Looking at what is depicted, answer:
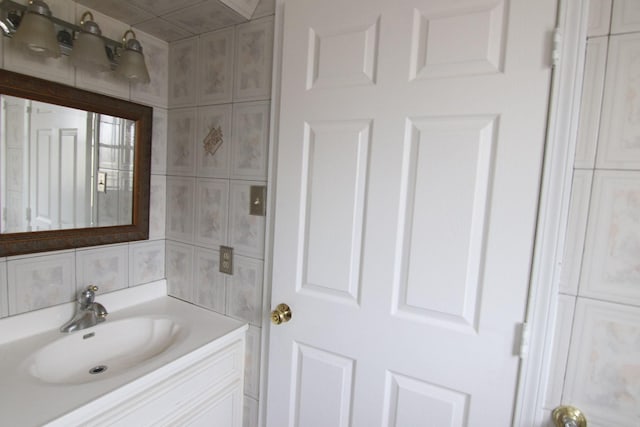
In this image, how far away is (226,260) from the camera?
1273 millimetres

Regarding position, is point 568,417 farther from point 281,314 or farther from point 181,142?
point 181,142

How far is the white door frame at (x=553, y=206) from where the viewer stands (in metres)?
0.71

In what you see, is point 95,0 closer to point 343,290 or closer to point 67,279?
point 67,279

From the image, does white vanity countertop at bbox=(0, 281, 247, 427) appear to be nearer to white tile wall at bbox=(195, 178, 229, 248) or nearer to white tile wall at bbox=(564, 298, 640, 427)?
white tile wall at bbox=(195, 178, 229, 248)

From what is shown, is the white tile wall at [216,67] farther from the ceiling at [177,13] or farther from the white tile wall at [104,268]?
the white tile wall at [104,268]

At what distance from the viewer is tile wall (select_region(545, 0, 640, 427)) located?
0.69m

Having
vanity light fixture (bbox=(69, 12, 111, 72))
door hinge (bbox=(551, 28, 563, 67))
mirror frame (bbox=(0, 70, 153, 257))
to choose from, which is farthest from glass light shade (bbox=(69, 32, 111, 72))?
door hinge (bbox=(551, 28, 563, 67))

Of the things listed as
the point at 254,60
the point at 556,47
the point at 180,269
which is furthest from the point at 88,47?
the point at 556,47

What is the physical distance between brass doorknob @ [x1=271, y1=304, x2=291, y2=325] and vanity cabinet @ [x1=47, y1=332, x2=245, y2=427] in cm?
23

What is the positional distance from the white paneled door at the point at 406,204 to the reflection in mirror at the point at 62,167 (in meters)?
0.69

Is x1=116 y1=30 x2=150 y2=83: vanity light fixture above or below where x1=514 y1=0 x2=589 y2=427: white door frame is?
above

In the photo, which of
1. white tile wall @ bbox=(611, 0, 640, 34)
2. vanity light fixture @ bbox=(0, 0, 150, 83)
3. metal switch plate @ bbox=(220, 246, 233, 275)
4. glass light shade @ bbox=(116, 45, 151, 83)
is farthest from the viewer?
metal switch plate @ bbox=(220, 246, 233, 275)

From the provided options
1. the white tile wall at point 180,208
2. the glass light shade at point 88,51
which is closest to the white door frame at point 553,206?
the white tile wall at point 180,208

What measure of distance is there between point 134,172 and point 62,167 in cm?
25
